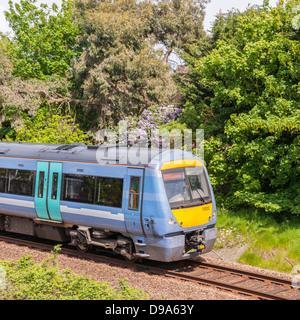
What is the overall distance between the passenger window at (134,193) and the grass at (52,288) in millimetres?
2477

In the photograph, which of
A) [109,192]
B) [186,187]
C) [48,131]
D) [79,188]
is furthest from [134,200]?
[48,131]

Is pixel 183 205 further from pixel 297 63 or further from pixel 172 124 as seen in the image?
pixel 172 124

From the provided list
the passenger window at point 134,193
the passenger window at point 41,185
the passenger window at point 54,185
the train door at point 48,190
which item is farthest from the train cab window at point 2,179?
the passenger window at point 134,193

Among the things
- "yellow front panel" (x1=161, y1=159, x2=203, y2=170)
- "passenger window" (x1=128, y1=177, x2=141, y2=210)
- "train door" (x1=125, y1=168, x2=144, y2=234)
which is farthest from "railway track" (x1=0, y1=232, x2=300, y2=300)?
"yellow front panel" (x1=161, y1=159, x2=203, y2=170)

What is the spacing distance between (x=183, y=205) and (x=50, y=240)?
5.99 m

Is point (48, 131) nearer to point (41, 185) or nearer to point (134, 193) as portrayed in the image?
point (41, 185)

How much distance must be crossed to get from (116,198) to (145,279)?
7.20 ft

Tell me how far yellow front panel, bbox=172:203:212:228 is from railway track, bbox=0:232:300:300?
1.27 m

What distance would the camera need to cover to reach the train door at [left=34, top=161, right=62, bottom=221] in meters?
13.0

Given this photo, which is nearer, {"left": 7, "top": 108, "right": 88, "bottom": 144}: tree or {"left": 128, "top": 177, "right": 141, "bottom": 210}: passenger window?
{"left": 128, "top": 177, "right": 141, "bottom": 210}: passenger window

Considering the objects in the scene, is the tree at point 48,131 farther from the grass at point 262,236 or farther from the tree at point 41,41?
the grass at point 262,236

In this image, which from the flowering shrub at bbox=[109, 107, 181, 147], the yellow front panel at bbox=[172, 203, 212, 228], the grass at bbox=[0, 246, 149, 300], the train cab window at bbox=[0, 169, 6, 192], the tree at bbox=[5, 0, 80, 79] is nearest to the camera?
the grass at bbox=[0, 246, 149, 300]

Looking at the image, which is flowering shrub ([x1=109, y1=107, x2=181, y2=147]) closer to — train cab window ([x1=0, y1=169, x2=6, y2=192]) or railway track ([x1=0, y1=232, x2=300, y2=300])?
train cab window ([x1=0, y1=169, x2=6, y2=192])
